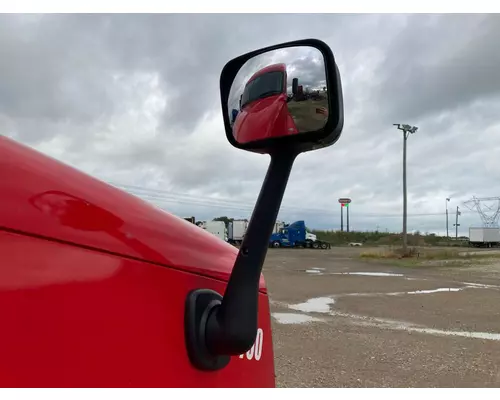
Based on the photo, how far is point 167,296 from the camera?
1.34 m

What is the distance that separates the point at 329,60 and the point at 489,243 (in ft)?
246

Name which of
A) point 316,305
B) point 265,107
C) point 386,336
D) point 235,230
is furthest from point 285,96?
point 235,230

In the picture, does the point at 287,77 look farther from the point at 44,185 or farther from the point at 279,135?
the point at 44,185

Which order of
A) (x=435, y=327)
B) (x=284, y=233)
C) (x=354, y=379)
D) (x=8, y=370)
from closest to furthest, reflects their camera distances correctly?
1. (x=8, y=370)
2. (x=354, y=379)
3. (x=435, y=327)
4. (x=284, y=233)

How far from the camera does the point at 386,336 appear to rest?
724cm

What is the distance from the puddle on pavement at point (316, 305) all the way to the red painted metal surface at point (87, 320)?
8446 millimetres

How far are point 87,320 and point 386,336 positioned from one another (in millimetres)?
6866

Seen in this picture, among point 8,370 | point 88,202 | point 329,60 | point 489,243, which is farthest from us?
point 489,243

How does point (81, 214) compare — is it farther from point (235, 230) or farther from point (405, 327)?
point (235, 230)

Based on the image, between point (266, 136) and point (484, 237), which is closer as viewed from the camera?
point (266, 136)

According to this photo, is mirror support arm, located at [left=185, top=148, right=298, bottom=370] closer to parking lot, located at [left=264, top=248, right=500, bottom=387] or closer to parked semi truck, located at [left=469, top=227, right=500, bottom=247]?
parking lot, located at [left=264, top=248, right=500, bottom=387]

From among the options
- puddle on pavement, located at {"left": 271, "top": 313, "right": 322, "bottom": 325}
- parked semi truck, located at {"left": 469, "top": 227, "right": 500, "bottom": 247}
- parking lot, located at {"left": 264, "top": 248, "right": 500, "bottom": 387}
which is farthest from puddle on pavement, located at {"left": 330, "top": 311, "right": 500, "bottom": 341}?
parked semi truck, located at {"left": 469, "top": 227, "right": 500, "bottom": 247}

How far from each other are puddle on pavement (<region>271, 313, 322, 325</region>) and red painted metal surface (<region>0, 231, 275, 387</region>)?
7062 millimetres

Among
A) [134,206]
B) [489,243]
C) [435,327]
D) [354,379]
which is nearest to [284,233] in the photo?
[489,243]
